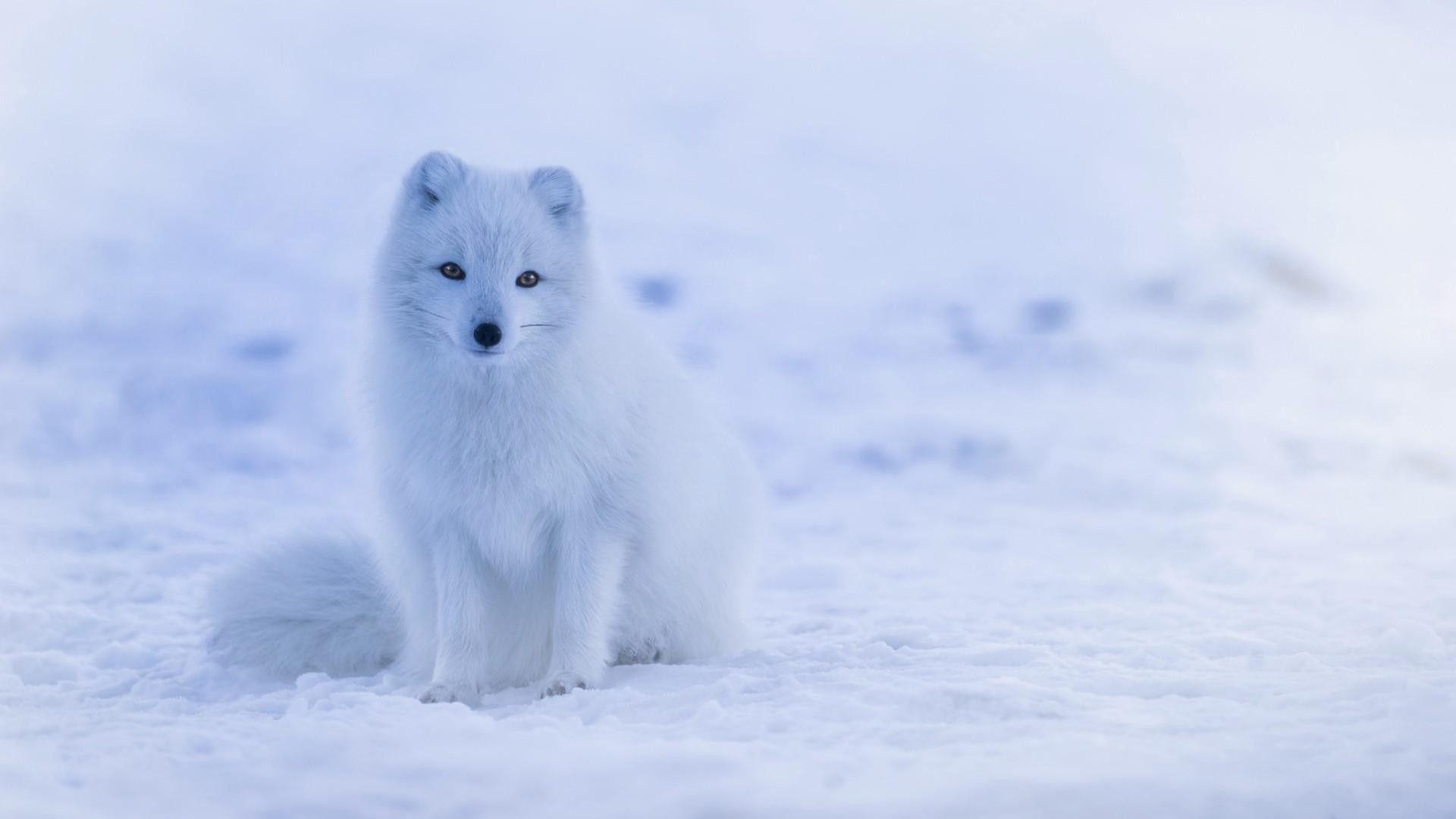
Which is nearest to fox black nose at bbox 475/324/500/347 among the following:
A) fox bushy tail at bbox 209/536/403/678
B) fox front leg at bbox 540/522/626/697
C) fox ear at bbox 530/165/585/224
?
fox ear at bbox 530/165/585/224

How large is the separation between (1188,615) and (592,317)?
2045mm

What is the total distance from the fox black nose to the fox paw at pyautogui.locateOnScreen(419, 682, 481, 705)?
2.60 ft

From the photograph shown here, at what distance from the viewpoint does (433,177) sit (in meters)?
2.71

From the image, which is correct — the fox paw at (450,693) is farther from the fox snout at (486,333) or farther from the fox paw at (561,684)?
the fox snout at (486,333)

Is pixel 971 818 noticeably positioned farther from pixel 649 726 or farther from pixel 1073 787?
pixel 649 726

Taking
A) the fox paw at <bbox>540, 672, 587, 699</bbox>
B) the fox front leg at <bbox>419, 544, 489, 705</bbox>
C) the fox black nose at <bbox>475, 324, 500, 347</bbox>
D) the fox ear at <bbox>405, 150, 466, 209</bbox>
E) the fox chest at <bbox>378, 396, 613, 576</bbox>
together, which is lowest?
the fox paw at <bbox>540, 672, 587, 699</bbox>

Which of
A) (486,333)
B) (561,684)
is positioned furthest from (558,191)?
(561,684)

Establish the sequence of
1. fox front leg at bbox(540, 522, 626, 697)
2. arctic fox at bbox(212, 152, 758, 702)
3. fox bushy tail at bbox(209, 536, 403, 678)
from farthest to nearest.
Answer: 1. fox bushy tail at bbox(209, 536, 403, 678)
2. fox front leg at bbox(540, 522, 626, 697)
3. arctic fox at bbox(212, 152, 758, 702)

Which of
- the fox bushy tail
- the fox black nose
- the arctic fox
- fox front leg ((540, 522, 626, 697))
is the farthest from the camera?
the fox bushy tail

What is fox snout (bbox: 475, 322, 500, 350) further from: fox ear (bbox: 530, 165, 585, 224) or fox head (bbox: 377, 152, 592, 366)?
fox ear (bbox: 530, 165, 585, 224)

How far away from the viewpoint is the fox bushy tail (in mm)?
3066

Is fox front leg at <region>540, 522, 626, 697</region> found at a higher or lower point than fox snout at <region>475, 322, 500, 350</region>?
lower

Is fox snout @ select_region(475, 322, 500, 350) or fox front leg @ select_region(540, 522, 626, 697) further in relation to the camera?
fox front leg @ select_region(540, 522, 626, 697)

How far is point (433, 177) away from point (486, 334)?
0.43m
